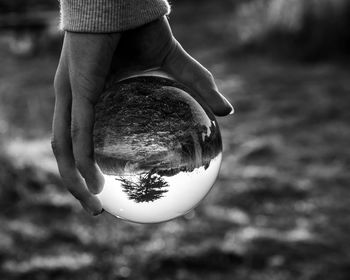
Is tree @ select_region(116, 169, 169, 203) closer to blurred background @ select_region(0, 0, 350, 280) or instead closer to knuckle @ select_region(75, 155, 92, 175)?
knuckle @ select_region(75, 155, 92, 175)

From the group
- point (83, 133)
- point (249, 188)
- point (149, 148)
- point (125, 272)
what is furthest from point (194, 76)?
point (249, 188)

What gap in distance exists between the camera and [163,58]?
5.20 feet

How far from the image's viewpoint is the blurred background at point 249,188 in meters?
4.29

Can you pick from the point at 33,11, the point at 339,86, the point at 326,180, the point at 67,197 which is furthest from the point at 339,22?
the point at 33,11

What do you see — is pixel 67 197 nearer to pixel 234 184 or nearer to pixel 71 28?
pixel 234 184

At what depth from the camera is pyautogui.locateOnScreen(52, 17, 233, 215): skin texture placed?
1.34 metres

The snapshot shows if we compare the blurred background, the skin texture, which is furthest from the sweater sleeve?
the blurred background

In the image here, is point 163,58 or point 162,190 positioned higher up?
point 163,58

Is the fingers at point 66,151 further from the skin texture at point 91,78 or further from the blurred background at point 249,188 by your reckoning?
the blurred background at point 249,188

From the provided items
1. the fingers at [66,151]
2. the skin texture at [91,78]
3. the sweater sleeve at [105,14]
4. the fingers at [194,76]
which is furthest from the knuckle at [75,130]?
the fingers at [194,76]

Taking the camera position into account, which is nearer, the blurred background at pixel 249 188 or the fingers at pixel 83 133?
the fingers at pixel 83 133

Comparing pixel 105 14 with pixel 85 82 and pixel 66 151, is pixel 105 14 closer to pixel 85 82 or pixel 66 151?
pixel 85 82

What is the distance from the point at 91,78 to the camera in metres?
1.33

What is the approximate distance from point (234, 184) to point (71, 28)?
434 cm
